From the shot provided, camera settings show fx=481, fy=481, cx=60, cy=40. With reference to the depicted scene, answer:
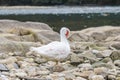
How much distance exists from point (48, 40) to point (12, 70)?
23.2ft

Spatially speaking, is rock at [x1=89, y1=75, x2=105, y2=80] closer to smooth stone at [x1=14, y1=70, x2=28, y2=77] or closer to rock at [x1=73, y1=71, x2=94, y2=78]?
rock at [x1=73, y1=71, x2=94, y2=78]

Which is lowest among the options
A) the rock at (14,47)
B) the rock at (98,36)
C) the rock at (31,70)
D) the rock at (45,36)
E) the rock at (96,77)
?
the rock at (96,77)

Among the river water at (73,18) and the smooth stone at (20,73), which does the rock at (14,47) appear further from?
the river water at (73,18)

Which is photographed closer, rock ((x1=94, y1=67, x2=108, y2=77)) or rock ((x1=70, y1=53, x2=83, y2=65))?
rock ((x1=94, y1=67, x2=108, y2=77))

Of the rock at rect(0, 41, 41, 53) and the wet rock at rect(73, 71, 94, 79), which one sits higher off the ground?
the rock at rect(0, 41, 41, 53)

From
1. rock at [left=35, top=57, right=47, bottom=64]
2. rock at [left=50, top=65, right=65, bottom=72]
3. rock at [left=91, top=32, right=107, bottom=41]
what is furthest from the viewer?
rock at [left=91, top=32, right=107, bottom=41]

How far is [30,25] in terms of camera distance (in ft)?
74.4

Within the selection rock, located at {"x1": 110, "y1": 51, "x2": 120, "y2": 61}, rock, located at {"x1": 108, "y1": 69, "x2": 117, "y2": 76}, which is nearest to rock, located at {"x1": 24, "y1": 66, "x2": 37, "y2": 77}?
rock, located at {"x1": 108, "y1": 69, "x2": 117, "y2": 76}

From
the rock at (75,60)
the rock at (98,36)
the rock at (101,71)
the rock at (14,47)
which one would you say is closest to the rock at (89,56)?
the rock at (75,60)

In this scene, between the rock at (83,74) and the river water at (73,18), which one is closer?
the rock at (83,74)

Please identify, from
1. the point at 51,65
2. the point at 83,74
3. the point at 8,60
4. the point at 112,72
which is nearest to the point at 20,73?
the point at 83,74

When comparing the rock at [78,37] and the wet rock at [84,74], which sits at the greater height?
the rock at [78,37]

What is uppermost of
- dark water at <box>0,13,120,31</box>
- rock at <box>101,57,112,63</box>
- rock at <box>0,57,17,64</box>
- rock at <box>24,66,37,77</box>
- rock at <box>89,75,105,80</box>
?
dark water at <box>0,13,120,31</box>

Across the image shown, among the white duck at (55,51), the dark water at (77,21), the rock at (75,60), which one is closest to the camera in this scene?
the white duck at (55,51)
